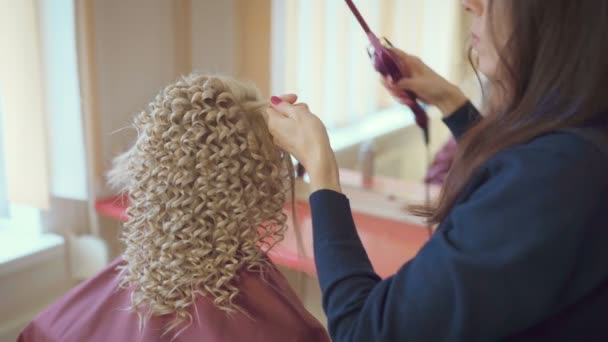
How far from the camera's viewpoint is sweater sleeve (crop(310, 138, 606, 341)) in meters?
0.61

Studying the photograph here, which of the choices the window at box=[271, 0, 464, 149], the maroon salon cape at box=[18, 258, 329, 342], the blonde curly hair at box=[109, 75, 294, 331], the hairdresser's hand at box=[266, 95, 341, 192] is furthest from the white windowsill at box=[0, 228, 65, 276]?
the hairdresser's hand at box=[266, 95, 341, 192]

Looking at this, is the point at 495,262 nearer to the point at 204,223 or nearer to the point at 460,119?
the point at 204,223

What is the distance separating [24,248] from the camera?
59.5 inches

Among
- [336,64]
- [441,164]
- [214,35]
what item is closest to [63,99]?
[214,35]

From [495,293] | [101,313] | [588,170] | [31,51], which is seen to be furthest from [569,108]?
[31,51]

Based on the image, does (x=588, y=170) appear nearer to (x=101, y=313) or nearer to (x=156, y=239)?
(x=156, y=239)

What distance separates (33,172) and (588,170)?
1.30 meters

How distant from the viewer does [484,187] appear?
2.21 feet

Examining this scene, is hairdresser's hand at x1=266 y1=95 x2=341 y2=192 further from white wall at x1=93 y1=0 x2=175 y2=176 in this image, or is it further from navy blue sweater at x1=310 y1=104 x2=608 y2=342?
white wall at x1=93 y1=0 x2=175 y2=176

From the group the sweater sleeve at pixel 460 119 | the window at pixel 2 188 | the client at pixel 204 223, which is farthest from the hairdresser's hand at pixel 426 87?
the window at pixel 2 188

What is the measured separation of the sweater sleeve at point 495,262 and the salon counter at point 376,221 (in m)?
0.68

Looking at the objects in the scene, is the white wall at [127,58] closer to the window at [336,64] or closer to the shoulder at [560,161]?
the window at [336,64]

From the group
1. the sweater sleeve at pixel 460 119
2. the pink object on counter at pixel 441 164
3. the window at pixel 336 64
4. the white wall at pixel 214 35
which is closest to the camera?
the sweater sleeve at pixel 460 119

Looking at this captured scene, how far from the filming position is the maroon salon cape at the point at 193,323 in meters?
0.91
